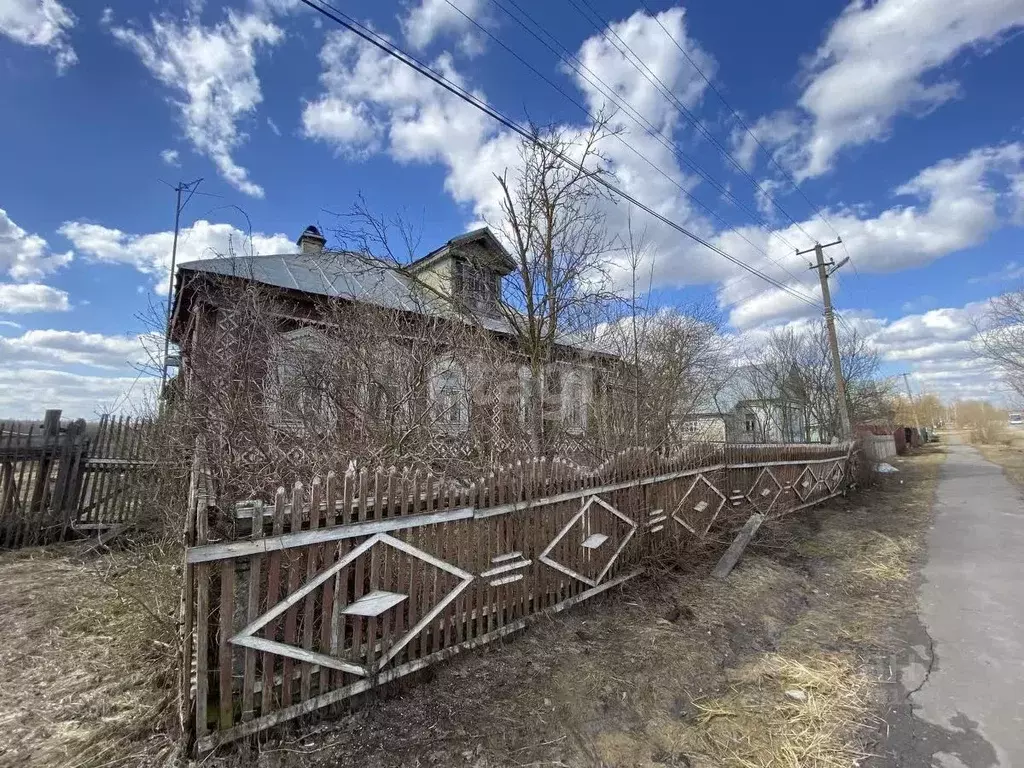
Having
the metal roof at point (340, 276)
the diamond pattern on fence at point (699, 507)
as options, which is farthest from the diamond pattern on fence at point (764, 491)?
the metal roof at point (340, 276)

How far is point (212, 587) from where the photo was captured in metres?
2.68

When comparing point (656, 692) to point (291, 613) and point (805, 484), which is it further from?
point (805, 484)

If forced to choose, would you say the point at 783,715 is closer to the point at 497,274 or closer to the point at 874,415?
the point at 497,274

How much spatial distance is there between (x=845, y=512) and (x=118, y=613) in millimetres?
13897

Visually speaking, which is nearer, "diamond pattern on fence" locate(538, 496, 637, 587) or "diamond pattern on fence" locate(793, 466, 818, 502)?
"diamond pattern on fence" locate(538, 496, 637, 587)

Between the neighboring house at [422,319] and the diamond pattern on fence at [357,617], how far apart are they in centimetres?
189

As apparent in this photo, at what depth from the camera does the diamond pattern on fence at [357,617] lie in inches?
108

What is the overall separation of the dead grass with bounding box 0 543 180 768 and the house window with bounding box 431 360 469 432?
2822 mm

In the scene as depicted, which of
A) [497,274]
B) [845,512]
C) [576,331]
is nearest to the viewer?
[576,331]

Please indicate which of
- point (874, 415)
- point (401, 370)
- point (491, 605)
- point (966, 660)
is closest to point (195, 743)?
point (491, 605)

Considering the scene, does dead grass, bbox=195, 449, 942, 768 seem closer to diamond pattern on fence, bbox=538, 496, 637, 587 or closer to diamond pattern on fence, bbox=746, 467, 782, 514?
diamond pattern on fence, bbox=538, 496, 637, 587

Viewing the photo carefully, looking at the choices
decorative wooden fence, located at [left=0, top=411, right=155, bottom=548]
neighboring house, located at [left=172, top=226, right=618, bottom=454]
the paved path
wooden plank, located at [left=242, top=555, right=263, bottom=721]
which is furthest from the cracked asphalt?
decorative wooden fence, located at [left=0, top=411, right=155, bottom=548]

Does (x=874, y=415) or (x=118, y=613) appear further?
(x=874, y=415)

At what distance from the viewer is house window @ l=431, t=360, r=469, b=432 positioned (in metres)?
5.47
